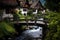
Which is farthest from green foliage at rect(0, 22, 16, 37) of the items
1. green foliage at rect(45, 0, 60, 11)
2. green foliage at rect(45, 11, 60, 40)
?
green foliage at rect(45, 11, 60, 40)

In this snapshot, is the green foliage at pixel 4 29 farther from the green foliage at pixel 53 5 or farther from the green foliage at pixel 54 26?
the green foliage at pixel 54 26

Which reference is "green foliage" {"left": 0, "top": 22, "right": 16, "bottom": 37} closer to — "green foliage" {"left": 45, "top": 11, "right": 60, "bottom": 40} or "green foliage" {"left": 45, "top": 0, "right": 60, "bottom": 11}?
"green foliage" {"left": 45, "top": 0, "right": 60, "bottom": 11}

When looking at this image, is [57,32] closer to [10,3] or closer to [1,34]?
[1,34]

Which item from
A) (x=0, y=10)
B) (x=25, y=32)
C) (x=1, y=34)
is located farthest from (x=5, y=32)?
(x=25, y=32)

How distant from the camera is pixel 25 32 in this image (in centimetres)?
1455

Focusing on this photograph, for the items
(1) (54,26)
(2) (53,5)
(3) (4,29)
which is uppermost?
(2) (53,5)

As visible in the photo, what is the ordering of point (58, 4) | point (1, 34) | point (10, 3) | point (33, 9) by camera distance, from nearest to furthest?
1. point (58, 4)
2. point (1, 34)
3. point (10, 3)
4. point (33, 9)

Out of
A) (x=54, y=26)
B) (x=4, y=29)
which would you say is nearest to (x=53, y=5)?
(x=54, y=26)

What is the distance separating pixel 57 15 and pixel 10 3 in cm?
490

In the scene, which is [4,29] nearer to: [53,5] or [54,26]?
[53,5]

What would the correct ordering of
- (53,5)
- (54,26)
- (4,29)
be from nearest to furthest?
(54,26) < (53,5) < (4,29)

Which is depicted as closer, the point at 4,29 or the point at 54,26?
the point at 54,26

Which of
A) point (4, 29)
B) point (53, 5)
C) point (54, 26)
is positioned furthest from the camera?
point (4, 29)

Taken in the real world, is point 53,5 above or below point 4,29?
above
